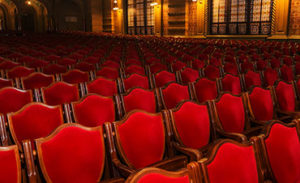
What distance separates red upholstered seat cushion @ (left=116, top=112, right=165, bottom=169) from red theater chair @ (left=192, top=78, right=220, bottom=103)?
1583 mm

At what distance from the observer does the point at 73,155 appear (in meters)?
2.00

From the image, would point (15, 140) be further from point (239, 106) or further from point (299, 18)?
point (299, 18)

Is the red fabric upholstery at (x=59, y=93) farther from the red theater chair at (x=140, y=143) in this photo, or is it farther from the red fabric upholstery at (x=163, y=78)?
the red theater chair at (x=140, y=143)

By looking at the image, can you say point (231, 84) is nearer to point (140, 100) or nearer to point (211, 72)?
point (211, 72)

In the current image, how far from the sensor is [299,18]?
13469mm

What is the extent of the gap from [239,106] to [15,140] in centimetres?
232

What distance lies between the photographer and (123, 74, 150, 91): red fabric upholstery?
429 cm

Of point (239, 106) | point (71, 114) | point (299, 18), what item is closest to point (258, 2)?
point (299, 18)

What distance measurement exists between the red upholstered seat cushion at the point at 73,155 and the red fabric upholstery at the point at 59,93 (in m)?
1.69

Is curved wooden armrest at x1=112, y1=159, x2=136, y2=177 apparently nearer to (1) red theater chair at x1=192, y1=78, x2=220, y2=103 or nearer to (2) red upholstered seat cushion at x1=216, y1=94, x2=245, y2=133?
(2) red upholstered seat cushion at x1=216, y1=94, x2=245, y2=133

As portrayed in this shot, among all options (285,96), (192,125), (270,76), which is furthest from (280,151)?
(270,76)

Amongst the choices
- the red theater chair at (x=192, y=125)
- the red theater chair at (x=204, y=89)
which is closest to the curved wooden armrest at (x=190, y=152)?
the red theater chair at (x=192, y=125)

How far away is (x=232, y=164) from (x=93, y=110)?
1806 millimetres

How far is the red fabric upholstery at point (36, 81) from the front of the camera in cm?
421
